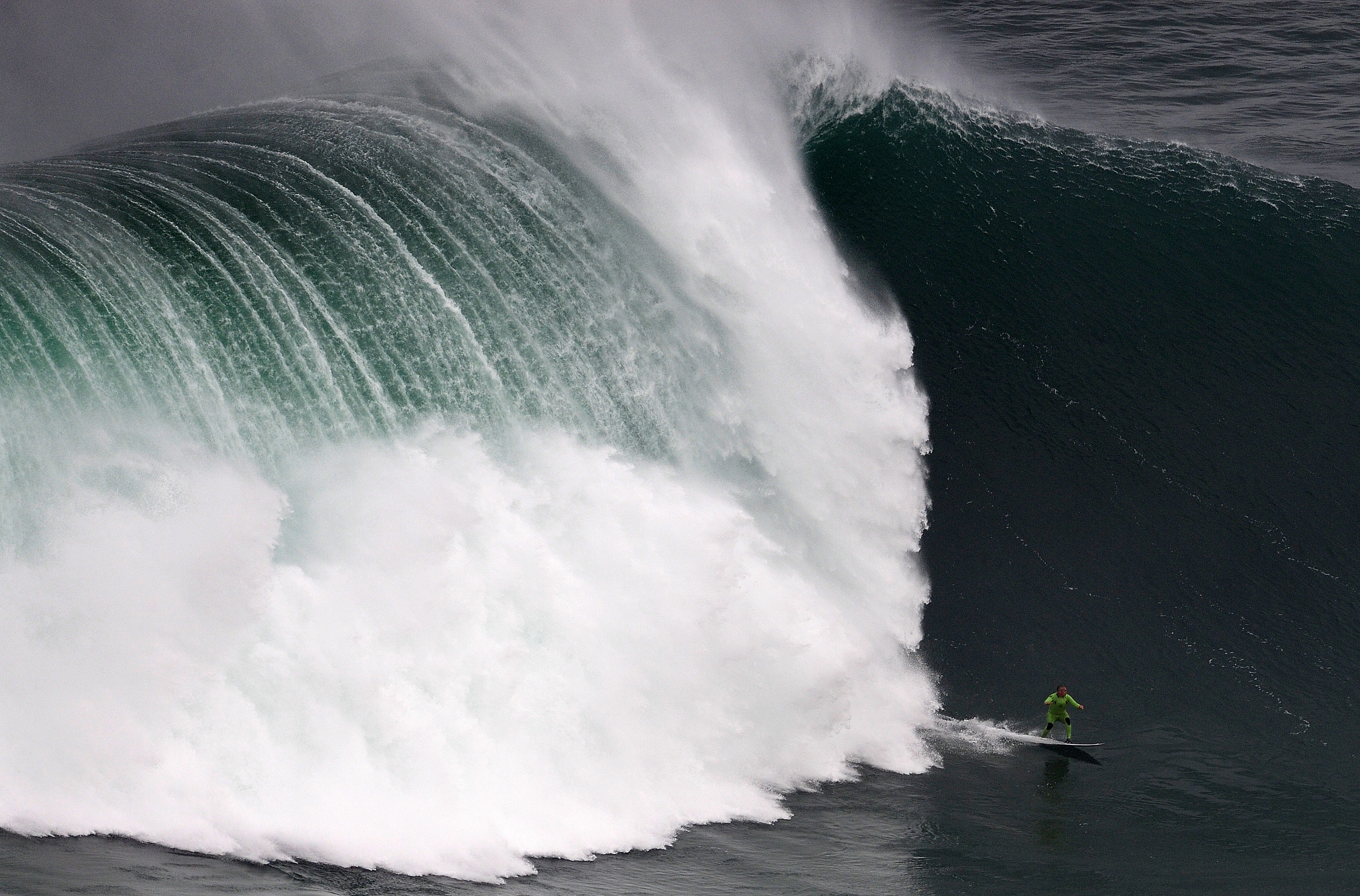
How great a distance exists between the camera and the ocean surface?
11305 millimetres

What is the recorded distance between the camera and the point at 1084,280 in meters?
20.8

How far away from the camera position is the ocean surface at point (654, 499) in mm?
11305

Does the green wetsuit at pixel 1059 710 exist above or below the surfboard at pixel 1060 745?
above

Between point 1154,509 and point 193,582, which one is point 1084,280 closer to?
point 1154,509

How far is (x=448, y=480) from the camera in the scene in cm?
1331

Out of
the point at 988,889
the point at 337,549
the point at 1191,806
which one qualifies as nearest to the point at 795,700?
the point at 988,889

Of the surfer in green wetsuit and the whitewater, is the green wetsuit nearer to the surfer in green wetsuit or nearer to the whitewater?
the surfer in green wetsuit

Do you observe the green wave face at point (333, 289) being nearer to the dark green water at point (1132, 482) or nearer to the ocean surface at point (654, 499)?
the ocean surface at point (654, 499)

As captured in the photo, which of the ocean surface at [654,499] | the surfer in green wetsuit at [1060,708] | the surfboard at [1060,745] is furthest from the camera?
the surfer in green wetsuit at [1060,708]

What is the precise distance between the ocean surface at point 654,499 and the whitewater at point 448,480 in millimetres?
50

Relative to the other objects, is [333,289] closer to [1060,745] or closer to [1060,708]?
[1060,708]

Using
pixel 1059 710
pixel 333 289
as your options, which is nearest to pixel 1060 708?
pixel 1059 710

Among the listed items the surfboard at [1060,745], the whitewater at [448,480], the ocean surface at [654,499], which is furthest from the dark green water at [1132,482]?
the whitewater at [448,480]

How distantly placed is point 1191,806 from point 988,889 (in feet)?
10.2
